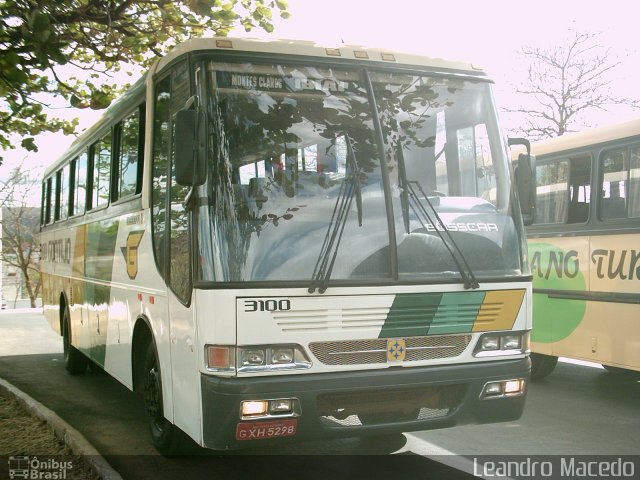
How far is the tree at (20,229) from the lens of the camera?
54.8 metres

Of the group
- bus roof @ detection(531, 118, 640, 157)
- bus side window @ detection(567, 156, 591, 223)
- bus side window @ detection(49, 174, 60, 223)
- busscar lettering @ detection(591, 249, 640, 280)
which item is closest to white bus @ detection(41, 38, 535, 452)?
busscar lettering @ detection(591, 249, 640, 280)

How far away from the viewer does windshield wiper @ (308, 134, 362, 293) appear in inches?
209

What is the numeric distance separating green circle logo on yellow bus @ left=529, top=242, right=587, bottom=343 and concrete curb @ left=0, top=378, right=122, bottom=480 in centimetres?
533

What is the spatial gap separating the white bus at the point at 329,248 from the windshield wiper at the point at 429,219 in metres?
0.01

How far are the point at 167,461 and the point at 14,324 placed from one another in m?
15.2

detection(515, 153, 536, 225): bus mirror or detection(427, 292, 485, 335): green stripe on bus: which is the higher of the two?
detection(515, 153, 536, 225): bus mirror

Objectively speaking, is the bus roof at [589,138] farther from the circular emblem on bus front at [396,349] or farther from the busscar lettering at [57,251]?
the busscar lettering at [57,251]

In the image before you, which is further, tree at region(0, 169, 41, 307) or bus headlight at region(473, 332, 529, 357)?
tree at region(0, 169, 41, 307)

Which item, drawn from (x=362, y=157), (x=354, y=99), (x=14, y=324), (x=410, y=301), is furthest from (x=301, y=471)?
(x=14, y=324)

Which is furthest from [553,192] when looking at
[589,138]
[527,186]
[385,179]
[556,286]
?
[385,179]

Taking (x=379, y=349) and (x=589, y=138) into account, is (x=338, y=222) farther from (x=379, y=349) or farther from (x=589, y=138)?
(x=589, y=138)

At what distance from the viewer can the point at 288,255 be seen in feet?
17.5

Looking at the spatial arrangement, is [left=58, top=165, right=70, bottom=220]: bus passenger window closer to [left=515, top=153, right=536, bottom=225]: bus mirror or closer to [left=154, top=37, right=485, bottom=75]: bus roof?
[left=154, top=37, right=485, bottom=75]: bus roof

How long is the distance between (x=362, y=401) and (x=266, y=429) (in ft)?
2.26
